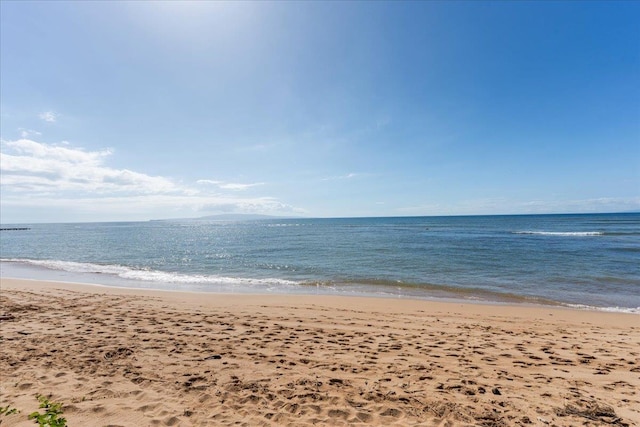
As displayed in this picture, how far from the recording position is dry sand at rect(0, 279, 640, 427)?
484cm

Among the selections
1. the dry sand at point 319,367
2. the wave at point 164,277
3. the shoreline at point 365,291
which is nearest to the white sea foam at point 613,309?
the shoreline at point 365,291

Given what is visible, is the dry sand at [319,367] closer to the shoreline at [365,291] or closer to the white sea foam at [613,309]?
Result: the white sea foam at [613,309]

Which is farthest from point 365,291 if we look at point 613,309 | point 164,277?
point 164,277

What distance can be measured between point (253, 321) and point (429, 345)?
18.2 feet

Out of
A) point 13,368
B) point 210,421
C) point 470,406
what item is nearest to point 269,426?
point 210,421

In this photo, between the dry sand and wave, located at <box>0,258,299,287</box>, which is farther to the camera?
wave, located at <box>0,258,299,287</box>

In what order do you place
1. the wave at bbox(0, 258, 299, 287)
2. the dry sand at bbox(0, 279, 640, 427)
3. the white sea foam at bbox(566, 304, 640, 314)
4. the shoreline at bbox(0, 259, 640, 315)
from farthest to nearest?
the wave at bbox(0, 258, 299, 287), the shoreline at bbox(0, 259, 640, 315), the white sea foam at bbox(566, 304, 640, 314), the dry sand at bbox(0, 279, 640, 427)

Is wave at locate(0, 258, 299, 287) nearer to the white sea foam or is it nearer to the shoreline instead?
the shoreline

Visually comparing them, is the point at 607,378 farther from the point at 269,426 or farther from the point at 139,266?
the point at 139,266

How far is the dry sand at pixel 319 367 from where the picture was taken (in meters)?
4.84

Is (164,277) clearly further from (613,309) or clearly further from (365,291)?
(613,309)

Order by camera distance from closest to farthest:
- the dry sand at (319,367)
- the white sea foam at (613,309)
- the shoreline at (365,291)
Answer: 1. the dry sand at (319,367)
2. the white sea foam at (613,309)
3. the shoreline at (365,291)

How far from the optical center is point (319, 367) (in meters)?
6.44

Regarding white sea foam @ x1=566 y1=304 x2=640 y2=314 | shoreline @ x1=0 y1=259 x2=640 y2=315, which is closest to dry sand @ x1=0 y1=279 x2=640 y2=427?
white sea foam @ x1=566 y1=304 x2=640 y2=314
